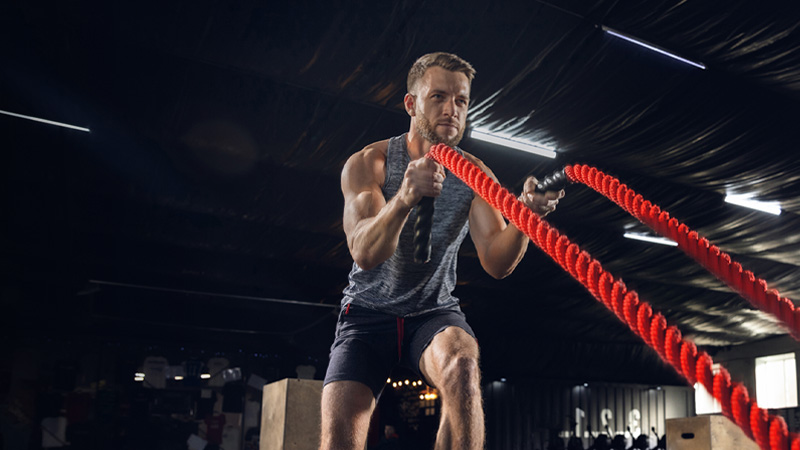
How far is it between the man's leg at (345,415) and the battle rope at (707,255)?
3.11 ft

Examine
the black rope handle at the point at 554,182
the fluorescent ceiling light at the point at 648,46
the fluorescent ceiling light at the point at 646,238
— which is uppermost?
the fluorescent ceiling light at the point at 648,46

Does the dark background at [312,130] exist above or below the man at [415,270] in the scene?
above

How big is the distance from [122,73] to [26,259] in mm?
6186

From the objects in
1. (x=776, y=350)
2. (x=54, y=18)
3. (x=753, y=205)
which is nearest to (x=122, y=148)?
(x=54, y=18)

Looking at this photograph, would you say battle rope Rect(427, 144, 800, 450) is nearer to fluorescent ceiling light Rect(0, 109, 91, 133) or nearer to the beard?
the beard

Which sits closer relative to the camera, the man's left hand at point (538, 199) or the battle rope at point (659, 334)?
the battle rope at point (659, 334)

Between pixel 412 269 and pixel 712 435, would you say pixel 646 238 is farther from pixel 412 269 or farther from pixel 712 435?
pixel 412 269

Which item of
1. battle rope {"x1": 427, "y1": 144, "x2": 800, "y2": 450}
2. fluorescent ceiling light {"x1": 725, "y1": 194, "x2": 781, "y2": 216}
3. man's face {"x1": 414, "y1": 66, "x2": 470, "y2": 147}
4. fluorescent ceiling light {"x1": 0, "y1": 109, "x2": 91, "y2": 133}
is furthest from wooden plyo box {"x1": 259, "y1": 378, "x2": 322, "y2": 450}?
fluorescent ceiling light {"x1": 725, "y1": 194, "x2": 781, "y2": 216}

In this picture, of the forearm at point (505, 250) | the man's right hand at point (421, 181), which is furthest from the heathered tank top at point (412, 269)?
the man's right hand at point (421, 181)

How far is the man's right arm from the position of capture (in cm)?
193

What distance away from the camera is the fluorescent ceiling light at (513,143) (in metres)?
7.29

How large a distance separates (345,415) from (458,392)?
0.38 metres

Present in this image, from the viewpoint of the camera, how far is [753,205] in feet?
29.4

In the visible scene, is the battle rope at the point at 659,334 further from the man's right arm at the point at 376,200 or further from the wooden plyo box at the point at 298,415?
the wooden plyo box at the point at 298,415
